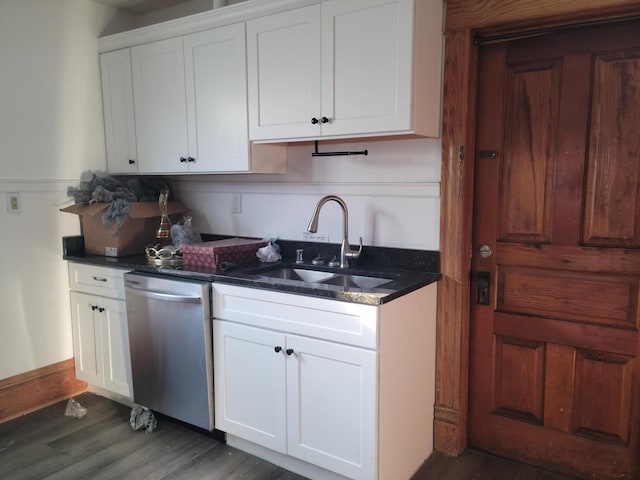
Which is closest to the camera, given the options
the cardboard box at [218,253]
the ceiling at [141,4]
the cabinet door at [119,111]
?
the cardboard box at [218,253]

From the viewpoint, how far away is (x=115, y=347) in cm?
275

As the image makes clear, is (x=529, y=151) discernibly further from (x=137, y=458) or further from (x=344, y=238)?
(x=137, y=458)

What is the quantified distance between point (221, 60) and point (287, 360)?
1542 mm

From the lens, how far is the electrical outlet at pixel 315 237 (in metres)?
2.62

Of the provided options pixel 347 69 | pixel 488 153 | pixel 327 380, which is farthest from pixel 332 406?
pixel 347 69

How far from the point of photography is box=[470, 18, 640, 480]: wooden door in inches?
77.0

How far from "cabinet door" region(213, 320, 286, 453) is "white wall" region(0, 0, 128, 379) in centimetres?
126

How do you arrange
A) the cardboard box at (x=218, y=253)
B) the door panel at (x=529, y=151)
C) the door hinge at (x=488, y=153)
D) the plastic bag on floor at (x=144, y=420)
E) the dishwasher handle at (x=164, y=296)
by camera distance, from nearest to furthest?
the door panel at (x=529, y=151) → the door hinge at (x=488, y=153) → the dishwasher handle at (x=164, y=296) → the cardboard box at (x=218, y=253) → the plastic bag on floor at (x=144, y=420)

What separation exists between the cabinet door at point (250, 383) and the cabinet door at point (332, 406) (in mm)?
64

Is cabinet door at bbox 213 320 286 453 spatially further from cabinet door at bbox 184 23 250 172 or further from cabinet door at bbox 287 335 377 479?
cabinet door at bbox 184 23 250 172

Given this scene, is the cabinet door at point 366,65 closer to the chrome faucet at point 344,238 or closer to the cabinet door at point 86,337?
the chrome faucet at point 344,238

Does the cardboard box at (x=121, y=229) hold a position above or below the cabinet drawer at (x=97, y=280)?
above

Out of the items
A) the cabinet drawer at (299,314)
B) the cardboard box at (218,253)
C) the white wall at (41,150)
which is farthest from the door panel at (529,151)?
the white wall at (41,150)

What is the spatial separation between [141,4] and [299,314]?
2350mm
